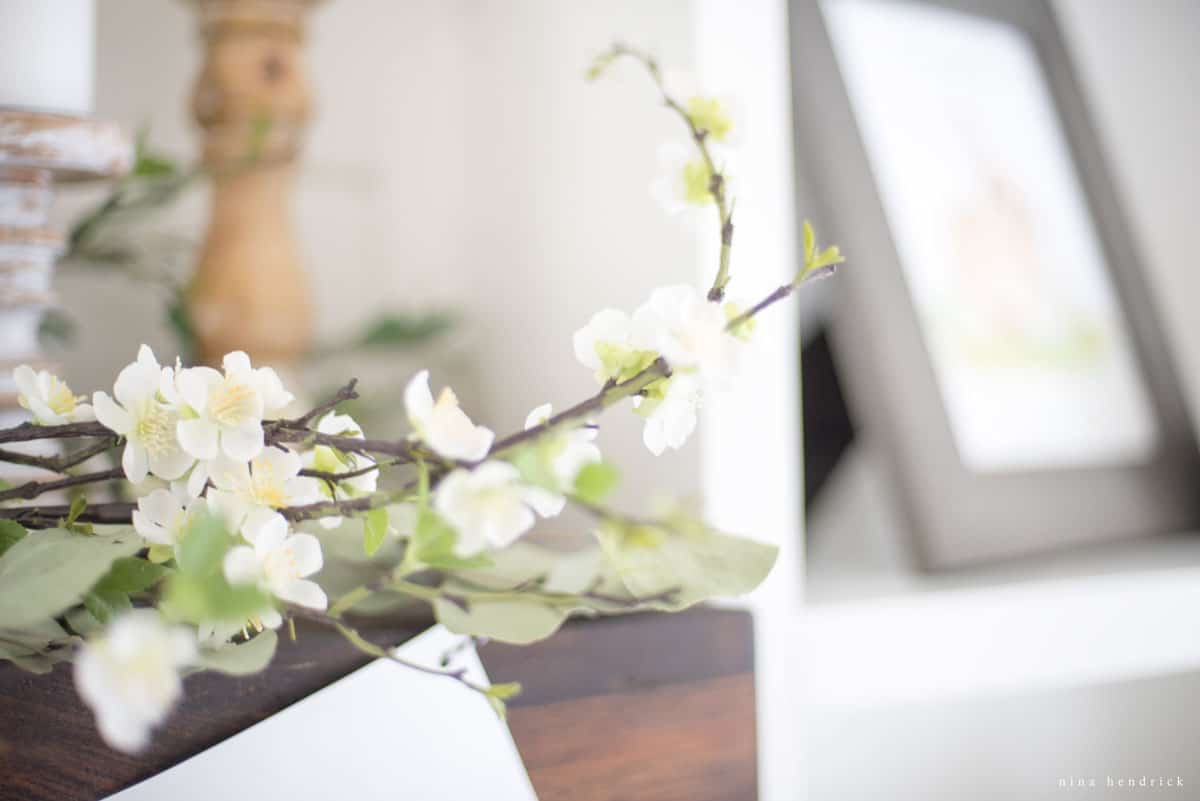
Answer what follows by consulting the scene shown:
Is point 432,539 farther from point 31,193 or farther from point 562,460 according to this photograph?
point 31,193

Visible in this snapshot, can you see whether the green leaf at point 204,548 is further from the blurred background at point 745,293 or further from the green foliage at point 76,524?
the blurred background at point 745,293

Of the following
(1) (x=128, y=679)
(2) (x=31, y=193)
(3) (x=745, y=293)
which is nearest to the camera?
(1) (x=128, y=679)

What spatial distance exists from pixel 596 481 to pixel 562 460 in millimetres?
16

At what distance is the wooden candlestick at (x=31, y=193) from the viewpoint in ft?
1.32

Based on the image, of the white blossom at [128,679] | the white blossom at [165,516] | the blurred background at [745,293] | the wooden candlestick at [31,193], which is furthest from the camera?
the blurred background at [745,293]

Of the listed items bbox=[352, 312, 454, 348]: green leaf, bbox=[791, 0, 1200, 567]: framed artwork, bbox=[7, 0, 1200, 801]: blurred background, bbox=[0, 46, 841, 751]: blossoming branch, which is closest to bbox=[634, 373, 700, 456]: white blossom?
bbox=[0, 46, 841, 751]: blossoming branch

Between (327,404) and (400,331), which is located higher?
(327,404)

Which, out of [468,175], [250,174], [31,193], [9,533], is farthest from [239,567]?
[468,175]

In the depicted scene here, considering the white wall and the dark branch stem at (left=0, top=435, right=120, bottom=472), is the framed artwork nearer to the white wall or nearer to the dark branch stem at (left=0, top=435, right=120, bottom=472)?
the white wall

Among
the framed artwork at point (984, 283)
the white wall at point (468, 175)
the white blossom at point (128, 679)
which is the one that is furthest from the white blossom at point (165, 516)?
the framed artwork at point (984, 283)

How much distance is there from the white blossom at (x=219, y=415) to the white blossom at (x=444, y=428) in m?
0.06

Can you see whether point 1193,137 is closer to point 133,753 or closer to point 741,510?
point 741,510

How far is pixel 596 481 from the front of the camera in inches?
7.5

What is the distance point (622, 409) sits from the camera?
0.69 m
